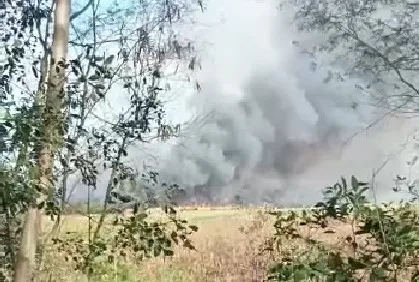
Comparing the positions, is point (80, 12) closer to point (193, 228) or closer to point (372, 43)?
point (193, 228)

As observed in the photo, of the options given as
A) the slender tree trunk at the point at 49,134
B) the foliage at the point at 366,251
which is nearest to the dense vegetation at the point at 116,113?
the slender tree trunk at the point at 49,134

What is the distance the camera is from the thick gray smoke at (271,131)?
2.20 m

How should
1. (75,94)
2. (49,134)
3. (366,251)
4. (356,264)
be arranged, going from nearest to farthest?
(356,264) → (366,251) → (49,134) → (75,94)

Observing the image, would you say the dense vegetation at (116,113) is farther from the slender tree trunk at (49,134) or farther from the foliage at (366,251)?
the foliage at (366,251)

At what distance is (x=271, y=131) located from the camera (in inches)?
87.0

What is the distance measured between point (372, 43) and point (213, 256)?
33.9 inches

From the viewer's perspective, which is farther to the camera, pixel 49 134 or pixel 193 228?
pixel 193 228

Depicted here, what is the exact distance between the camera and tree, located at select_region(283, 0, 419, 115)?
7.54ft

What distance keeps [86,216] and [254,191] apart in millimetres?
535

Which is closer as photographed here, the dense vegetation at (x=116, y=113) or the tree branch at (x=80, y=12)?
the dense vegetation at (x=116, y=113)

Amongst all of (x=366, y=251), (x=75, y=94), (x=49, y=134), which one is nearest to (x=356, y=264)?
(x=366, y=251)

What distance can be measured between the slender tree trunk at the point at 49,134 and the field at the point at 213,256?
137 millimetres

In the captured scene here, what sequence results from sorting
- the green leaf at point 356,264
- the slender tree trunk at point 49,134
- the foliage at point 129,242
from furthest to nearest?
the foliage at point 129,242
the slender tree trunk at point 49,134
the green leaf at point 356,264

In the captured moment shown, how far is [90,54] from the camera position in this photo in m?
2.21
